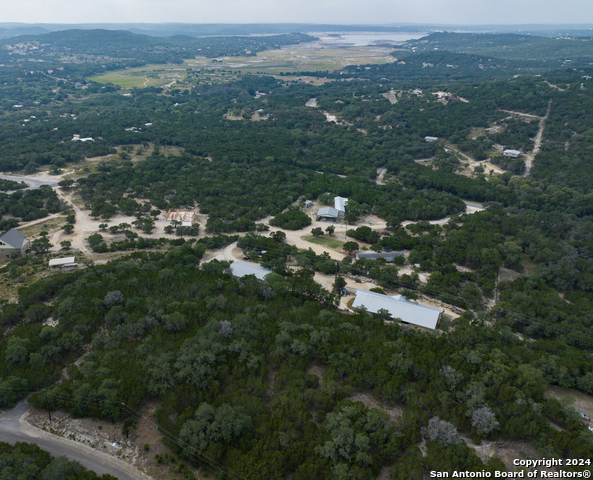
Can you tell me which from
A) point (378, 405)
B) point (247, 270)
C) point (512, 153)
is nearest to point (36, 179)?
point (247, 270)

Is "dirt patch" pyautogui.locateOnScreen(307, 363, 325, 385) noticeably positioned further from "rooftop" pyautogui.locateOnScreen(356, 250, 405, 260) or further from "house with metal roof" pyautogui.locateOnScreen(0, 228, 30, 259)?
"house with metal roof" pyautogui.locateOnScreen(0, 228, 30, 259)

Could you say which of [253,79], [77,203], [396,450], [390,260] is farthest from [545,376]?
[253,79]

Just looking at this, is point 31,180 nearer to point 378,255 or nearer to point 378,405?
point 378,255

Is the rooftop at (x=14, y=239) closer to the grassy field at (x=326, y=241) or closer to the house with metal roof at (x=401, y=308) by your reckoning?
the grassy field at (x=326, y=241)


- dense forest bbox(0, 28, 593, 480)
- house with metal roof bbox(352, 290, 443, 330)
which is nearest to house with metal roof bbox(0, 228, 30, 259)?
dense forest bbox(0, 28, 593, 480)

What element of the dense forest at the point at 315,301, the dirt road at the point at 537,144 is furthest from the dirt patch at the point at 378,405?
the dirt road at the point at 537,144

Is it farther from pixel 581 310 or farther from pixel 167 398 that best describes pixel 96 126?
pixel 581 310
